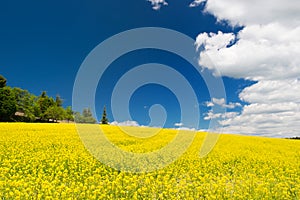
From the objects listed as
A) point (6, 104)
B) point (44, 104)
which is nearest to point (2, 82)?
point (6, 104)

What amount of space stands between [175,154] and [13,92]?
60.7 metres

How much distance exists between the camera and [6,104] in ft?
202

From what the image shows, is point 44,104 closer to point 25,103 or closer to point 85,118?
point 25,103

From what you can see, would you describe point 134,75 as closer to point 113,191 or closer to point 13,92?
point 113,191

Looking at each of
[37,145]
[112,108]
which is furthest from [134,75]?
[37,145]

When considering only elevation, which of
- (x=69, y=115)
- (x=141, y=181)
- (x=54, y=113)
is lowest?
(x=141, y=181)

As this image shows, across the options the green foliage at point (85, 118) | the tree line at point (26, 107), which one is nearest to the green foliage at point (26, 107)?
the tree line at point (26, 107)

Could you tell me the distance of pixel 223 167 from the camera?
1270cm

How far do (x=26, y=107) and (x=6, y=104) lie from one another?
8679 millimetres

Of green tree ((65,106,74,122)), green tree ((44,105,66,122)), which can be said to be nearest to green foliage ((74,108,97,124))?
green tree ((65,106,74,122))

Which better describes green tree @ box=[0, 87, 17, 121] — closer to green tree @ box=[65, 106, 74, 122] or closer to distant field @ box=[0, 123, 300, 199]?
green tree @ box=[65, 106, 74, 122]

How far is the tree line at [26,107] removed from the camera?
6184 centimetres

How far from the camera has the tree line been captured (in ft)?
203

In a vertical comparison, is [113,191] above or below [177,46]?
below
